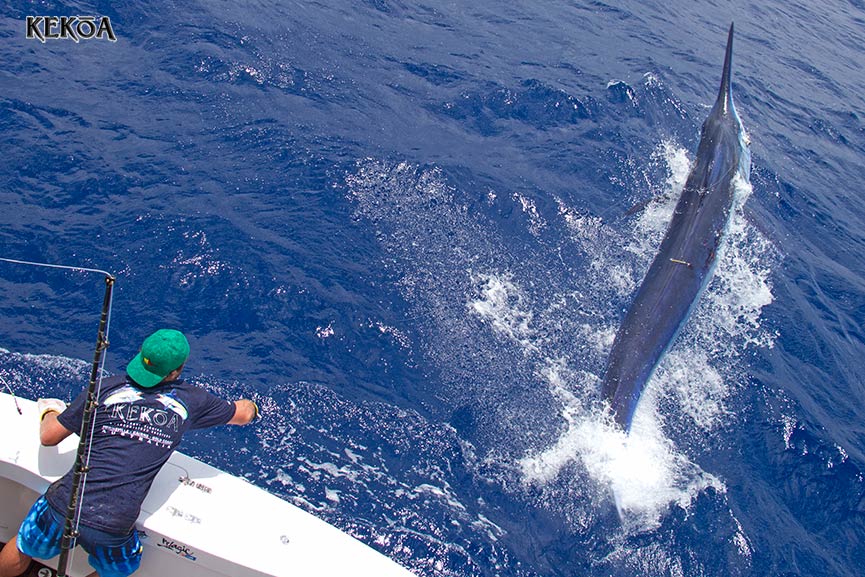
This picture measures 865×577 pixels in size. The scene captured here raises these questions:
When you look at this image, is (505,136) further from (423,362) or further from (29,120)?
(29,120)

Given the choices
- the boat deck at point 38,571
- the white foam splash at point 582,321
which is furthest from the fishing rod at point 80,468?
the white foam splash at point 582,321

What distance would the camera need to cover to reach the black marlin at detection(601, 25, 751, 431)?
24.9 ft

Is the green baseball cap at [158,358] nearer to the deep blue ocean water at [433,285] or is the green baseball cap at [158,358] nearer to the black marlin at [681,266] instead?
the deep blue ocean water at [433,285]

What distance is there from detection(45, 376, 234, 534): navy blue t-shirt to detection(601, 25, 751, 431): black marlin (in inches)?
188

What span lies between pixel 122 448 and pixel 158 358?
26.1 inches

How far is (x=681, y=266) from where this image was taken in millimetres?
8727

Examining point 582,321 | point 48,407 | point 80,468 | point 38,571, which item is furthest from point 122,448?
point 582,321

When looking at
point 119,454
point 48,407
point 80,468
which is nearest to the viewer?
point 80,468

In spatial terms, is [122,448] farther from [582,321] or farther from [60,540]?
[582,321]

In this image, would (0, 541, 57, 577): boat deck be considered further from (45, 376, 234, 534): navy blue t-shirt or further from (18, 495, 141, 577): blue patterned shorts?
(45, 376, 234, 534): navy blue t-shirt

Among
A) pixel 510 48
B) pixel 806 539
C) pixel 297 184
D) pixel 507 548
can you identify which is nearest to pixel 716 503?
pixel 806 539

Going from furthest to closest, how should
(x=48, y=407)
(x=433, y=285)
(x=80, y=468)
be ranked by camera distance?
(x=433, y=285) → (x=48, y=407) → (x=80, y=468)

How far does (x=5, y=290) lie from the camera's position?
7.43 metres

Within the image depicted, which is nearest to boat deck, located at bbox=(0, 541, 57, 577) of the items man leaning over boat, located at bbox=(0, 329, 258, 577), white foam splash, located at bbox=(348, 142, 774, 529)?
man leaning over boat, located at bbox=(0, 329, 258, 577)
